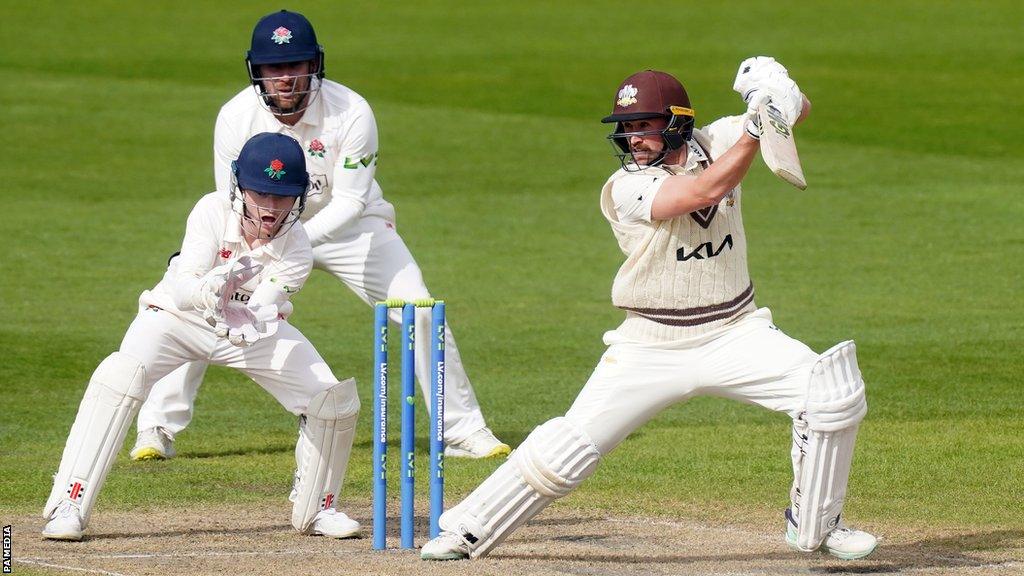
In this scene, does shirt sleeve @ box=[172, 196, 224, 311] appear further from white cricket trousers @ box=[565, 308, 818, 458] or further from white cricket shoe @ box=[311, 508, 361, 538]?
white cricket trousers @ box=[565, 308, 818, 458]

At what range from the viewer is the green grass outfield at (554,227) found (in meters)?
8.45

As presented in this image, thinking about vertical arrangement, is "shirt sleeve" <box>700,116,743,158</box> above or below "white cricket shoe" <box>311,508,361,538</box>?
above

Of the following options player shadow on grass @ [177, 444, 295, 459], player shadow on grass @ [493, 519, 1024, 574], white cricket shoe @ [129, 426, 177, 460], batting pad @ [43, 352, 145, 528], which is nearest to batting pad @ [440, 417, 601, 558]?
player shadow on grass @ [493, 519, 1024, 574]

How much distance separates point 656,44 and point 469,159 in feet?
38.8

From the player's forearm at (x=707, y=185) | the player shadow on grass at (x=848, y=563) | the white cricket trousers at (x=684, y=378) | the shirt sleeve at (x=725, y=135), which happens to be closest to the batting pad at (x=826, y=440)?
the white cricket trousers at (x=684, y=378)

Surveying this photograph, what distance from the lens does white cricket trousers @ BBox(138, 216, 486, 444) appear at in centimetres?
873

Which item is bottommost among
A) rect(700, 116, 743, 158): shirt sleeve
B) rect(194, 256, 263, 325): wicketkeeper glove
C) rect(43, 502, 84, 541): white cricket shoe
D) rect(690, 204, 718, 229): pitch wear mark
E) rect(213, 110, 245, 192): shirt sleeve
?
rect(43, 502, 84, 541): white cricket shoe

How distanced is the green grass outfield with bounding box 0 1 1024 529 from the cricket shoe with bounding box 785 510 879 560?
0.92 m

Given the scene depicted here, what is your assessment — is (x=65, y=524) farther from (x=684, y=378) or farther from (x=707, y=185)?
(x=707, y=185)

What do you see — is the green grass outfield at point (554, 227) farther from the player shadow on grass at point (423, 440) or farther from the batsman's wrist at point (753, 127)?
the batsman's wrist at point (753, 127)

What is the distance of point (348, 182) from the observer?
27.9 feet

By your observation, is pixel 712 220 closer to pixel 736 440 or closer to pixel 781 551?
pixel 781 551

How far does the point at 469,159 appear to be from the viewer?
20.8m

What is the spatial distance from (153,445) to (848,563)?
12.4 ft
